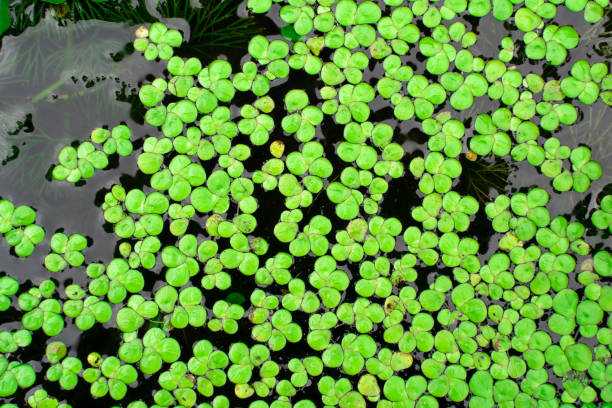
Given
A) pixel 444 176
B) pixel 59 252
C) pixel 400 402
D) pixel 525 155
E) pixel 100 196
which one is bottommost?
pixel 400 402

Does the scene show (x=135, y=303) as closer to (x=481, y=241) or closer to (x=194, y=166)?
(x=194, y=166)

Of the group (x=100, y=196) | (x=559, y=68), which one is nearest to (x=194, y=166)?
(x=100, y=196)

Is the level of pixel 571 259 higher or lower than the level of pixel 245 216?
higher

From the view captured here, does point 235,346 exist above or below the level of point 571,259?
below

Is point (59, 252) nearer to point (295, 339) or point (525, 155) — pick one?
point (295, 339)

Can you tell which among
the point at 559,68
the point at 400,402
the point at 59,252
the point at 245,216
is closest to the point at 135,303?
the point at 59,252

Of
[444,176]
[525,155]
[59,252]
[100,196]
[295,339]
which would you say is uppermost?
[525,155]
